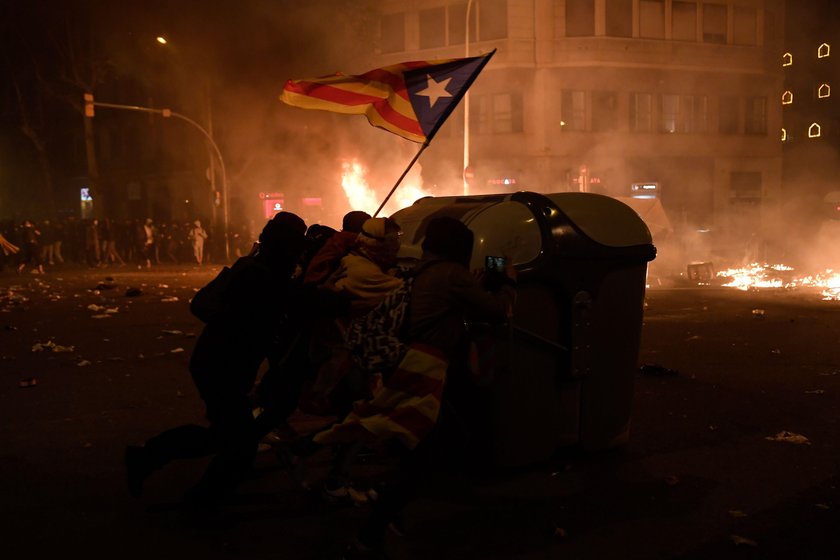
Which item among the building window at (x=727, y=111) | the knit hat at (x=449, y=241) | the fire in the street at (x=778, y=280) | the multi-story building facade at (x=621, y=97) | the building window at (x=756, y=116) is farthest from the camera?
the building window at (x=756, y=116)

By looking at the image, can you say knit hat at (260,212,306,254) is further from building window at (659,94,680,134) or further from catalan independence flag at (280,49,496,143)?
building window at (659,94,680,134)

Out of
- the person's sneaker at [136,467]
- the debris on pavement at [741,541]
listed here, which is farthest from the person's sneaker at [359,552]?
the debris on pavement at [741,541]

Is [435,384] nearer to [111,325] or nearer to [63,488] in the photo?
[63,488]

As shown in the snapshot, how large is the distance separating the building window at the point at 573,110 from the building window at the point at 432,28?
5.81 meters

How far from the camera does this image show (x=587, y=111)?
3375cm

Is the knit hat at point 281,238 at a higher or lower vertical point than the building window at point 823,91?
lower

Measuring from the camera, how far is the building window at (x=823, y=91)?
63.0 meters

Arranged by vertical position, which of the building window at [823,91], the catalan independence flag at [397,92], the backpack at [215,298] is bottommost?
the backpack at [215,298]

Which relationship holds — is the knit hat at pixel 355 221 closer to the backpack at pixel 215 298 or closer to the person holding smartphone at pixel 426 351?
the backpack at pixel 215 298

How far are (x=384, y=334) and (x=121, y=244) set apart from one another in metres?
26.7

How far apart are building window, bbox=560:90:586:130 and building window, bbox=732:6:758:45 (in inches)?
317

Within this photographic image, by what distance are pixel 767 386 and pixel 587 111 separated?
2819cm

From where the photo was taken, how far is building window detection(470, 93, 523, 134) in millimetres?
33594

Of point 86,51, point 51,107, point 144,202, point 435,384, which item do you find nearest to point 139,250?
point 86,51
